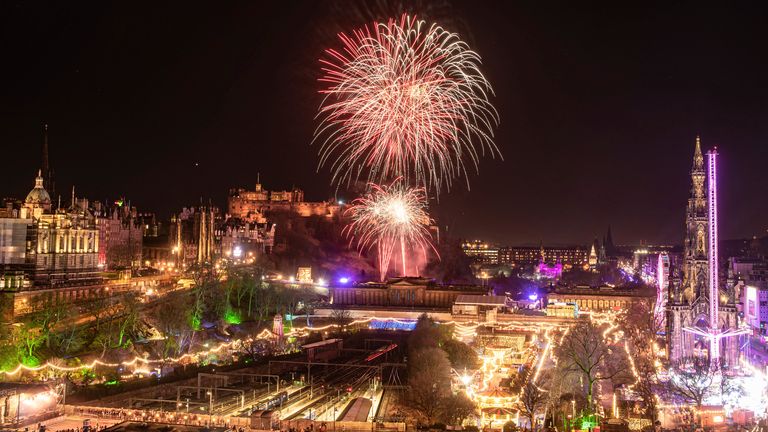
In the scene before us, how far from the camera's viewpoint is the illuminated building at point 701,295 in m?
33.8

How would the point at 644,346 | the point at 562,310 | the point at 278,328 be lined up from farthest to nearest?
the point at 562,310 → the point at 278,328 → the point at 644,346

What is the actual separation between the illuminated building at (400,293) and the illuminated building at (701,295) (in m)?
28.8

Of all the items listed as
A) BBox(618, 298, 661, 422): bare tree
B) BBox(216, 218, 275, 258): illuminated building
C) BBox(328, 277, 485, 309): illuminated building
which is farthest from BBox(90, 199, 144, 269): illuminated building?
BBox(618, 298, 661, 422): bare tree

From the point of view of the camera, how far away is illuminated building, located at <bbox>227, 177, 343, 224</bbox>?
92.6 m

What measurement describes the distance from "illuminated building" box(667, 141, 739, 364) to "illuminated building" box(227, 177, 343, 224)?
59023 mm

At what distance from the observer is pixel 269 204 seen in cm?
9550

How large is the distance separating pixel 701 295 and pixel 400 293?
34.1 m

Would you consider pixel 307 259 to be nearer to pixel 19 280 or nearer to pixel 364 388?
pixel 19 280

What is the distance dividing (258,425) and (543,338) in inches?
1237

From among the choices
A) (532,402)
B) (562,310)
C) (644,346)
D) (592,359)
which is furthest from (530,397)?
(562,310)

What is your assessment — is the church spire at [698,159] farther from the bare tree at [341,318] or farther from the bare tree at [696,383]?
the bare tree at [341,318]

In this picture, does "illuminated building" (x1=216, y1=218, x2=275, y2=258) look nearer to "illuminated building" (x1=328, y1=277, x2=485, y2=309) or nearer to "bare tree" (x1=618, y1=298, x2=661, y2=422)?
"illuminated building" (x1=328, y1=277, x2=485, y2=309)

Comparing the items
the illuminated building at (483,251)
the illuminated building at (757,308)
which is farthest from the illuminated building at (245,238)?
the illuminated building at (483,251)

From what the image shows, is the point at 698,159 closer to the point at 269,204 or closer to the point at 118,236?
the point at 118,236
